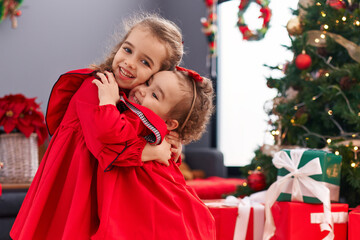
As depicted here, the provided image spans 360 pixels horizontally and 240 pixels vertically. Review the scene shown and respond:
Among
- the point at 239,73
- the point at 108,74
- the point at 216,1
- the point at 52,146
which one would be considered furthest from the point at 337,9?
the point at 216,1

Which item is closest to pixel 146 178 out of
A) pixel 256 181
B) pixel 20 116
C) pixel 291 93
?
pixel 256 181

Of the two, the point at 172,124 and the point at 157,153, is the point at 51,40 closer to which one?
the point at 172,124

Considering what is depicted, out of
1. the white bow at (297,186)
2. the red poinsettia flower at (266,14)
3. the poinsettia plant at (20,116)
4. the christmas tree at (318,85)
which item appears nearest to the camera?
the white bow at (297,186)

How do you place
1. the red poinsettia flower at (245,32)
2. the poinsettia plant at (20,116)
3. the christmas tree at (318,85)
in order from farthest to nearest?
the red poinsettia flower at (245,32), the poinsettia plant at (20,116), the christmas tree at (318,85)

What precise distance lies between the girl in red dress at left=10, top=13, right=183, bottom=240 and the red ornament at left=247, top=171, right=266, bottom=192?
45.7 inches

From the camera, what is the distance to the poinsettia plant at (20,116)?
2801 millimetres

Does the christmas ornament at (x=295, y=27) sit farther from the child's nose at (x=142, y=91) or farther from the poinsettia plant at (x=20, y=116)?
the poinsettia plant at (x=20, y=116)

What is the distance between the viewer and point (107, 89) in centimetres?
133

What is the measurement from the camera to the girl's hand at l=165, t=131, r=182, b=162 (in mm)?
1537

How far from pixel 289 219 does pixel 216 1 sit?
326cm

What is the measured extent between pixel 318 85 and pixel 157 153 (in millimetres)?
1382

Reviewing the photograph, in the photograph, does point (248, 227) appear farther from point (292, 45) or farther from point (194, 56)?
point (194, 56)

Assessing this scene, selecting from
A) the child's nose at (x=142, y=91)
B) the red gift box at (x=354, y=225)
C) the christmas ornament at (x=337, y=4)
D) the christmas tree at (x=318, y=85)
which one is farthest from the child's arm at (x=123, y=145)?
the christmas ornament at (x=337, y=4)

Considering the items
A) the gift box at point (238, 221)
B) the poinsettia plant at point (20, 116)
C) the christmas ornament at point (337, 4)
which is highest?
the christmas ornament at point (337, 4)
